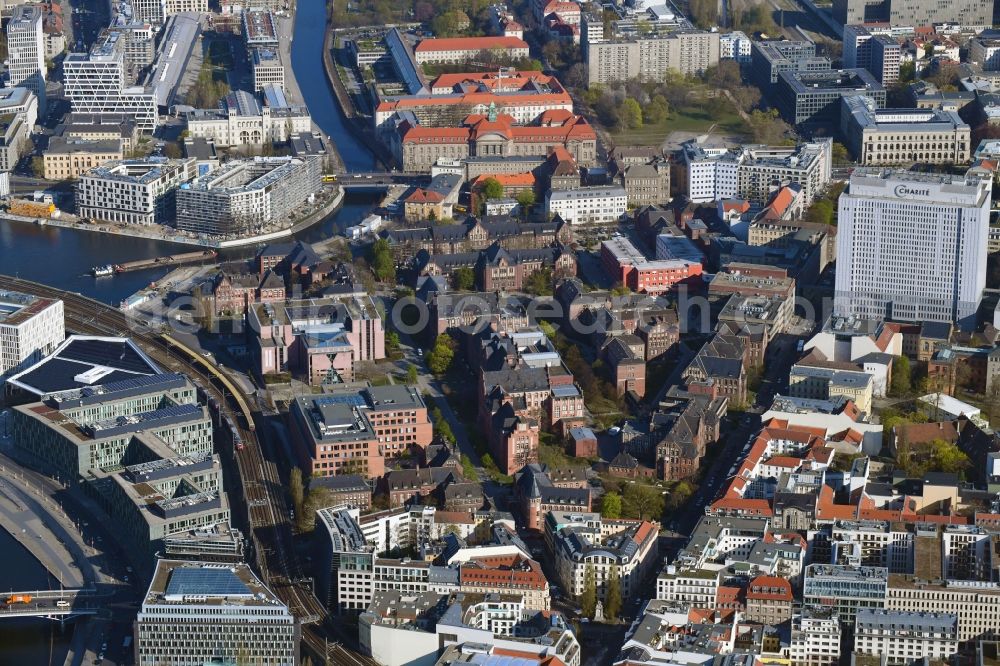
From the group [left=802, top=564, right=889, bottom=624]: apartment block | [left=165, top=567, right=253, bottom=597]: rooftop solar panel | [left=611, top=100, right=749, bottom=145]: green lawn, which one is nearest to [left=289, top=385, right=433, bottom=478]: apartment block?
[left=165, top=567, right=253, bottom=597]: rooftop solar panel

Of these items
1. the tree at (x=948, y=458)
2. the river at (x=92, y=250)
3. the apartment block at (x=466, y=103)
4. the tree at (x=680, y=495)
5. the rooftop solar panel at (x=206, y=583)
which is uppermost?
the apartment block at (x=466, y=103)

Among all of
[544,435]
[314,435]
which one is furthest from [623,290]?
[314,435]

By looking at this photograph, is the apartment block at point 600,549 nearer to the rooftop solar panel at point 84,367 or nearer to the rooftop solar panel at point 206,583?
the rooftop solar panel at point 206,583

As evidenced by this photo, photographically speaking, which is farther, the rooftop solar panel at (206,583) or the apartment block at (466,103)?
the apartment block at (466,103)

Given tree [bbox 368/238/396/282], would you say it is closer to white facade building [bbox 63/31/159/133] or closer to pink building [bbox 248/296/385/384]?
pink building [bbox 248/296/385/384]

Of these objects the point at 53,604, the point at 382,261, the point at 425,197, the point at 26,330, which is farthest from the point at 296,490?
the point at 425,197

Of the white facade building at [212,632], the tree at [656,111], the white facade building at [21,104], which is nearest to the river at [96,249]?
the white facade building at [21,104]

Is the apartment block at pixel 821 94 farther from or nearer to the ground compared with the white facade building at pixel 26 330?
farther from the ground
